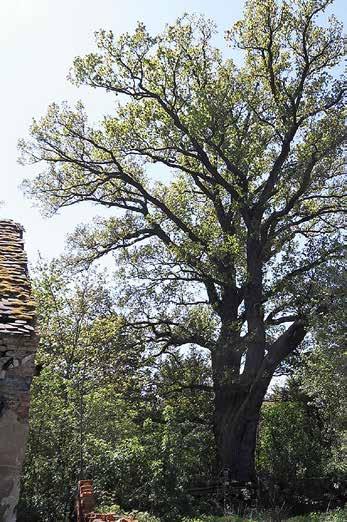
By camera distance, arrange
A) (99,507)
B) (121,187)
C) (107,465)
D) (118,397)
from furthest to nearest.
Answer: (121,187) → (118,397) → (107,465) → (99,507)

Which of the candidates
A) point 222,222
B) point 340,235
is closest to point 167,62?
point 222,222

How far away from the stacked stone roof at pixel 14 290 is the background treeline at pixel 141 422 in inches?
46.6

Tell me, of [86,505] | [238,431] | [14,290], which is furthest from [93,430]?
[14,290]

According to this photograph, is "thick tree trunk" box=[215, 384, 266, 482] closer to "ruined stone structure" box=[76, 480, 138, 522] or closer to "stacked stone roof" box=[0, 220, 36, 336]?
"ruined stone structure" box=[76, 480, 138, 522]

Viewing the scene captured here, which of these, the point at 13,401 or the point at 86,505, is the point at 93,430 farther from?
the point at 13,401

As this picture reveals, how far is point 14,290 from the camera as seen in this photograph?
6582 mm

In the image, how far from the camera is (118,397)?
46.0 feet

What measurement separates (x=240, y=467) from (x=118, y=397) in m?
3.61

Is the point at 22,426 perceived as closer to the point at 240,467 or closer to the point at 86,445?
the point at 86,445

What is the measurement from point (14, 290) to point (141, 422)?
30.3 ft

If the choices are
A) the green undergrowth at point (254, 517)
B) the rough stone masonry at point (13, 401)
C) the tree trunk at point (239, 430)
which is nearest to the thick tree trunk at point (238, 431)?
the tree trunk at point (239, 430)

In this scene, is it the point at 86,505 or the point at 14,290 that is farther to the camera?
the point at 86,505

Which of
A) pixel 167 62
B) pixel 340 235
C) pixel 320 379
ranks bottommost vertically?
pixel 320 379

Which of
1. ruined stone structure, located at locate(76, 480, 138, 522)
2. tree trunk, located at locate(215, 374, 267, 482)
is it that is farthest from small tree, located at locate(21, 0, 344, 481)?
ruined stone structure, located at locate(76, 480, 138, 522)
